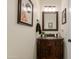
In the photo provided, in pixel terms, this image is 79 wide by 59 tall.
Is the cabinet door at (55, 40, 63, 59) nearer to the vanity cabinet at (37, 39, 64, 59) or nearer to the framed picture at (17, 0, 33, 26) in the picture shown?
the vanity cabinet at (37, 39, 64, 59)

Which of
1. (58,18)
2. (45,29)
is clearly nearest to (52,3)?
(58,18)

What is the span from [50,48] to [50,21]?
1.25 m

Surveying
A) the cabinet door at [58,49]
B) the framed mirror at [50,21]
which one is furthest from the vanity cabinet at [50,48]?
the framed mirror at [50,21]

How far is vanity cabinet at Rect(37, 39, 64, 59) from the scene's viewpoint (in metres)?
4.04

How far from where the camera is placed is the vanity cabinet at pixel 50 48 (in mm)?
4035

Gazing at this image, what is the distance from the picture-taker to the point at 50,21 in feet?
16.0

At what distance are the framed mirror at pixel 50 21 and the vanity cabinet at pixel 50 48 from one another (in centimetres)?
95

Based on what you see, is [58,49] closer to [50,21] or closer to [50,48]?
[50,48]

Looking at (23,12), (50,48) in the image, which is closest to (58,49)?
(50,48)

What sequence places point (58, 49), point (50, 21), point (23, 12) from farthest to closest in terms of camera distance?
point (50, 21), point (58, 49), point (23, 12)

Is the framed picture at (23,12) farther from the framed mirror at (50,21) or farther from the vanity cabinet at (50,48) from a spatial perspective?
the framed mirror at (50,21)

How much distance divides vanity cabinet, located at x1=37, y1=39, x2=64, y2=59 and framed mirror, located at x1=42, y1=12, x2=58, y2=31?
953 mm
